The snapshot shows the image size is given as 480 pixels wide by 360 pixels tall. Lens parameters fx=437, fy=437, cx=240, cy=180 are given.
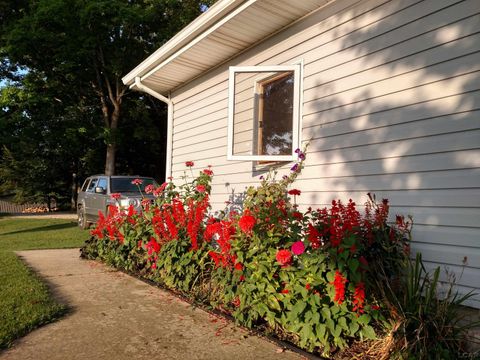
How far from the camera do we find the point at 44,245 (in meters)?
9.83

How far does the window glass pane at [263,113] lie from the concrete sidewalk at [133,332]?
2.21m

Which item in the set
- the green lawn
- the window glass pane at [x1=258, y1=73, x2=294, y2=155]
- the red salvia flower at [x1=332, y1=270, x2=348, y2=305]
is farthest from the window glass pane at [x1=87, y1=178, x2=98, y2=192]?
the red salvia flower at [x1=332, y1=270, x2=348, y2=305]

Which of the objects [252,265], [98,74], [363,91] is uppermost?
[98,74]

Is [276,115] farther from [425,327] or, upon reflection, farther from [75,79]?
[75,79]

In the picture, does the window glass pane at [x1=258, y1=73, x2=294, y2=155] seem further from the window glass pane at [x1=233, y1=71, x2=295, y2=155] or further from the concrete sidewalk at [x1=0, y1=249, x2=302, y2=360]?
the concrete sidewalk at [x1=0, y1=249, x2=302, y2=360]

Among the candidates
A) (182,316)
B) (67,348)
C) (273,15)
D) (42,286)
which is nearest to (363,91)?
(273,15)

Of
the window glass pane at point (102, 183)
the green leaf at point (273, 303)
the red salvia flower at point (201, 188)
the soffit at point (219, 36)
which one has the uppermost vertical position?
the soffit at point (219, 36)

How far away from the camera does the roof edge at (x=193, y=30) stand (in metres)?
5.24

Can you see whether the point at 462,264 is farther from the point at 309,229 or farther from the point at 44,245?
the point at 44,245

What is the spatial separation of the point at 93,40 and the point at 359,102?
1741 centimetres

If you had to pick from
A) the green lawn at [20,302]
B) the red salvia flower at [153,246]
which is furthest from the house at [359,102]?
the green lawn at [20,302]

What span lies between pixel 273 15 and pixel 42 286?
4333 mm

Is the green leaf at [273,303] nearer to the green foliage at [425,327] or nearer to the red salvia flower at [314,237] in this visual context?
the red salvia flower at [314,237]

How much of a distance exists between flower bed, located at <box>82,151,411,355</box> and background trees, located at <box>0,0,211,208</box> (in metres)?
16.1
